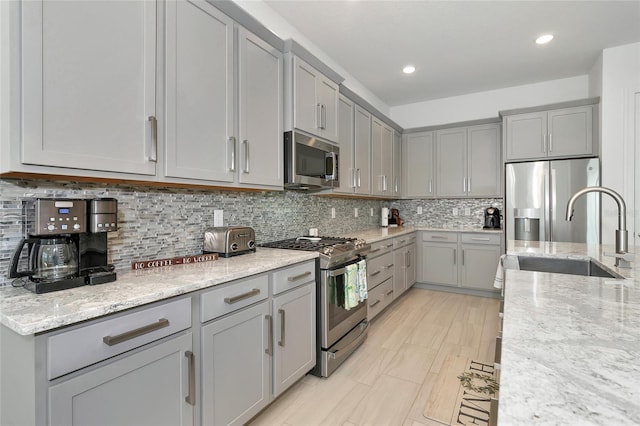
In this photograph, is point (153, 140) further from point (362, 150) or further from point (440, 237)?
point (440, 237)

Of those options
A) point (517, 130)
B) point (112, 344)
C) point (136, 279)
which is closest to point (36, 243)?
point (136, 279)

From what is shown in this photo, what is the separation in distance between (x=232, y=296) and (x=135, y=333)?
48cm

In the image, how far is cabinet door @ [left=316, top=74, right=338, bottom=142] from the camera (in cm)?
274

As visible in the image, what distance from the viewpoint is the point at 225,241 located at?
1964mm

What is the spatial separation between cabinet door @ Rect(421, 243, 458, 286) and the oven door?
2.44 metres

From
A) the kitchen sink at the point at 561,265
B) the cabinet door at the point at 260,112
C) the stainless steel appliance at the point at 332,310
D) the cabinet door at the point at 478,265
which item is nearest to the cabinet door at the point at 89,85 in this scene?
the cabinet door at the point at 260,112

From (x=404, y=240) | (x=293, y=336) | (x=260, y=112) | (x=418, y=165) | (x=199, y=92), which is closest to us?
(x=199, y=92)

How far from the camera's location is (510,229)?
3912 mm

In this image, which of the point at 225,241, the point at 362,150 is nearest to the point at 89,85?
the point at 225,241

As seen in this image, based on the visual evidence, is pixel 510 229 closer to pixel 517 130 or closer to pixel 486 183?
pixel 486 183

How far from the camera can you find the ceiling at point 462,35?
2.57 metres

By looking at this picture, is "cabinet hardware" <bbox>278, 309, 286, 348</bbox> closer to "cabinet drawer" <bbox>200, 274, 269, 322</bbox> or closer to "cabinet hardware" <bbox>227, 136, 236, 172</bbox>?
"cabinet drawer" <bbox>200, 274, 269, 322</bbox>

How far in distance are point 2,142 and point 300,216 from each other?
2218 mm

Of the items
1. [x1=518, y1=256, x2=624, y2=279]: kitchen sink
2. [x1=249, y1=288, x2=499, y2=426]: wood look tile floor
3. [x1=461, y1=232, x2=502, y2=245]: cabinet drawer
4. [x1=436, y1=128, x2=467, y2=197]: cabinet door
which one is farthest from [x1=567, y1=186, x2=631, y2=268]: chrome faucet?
[x1=436, y1=128, x2=467, y2=197]: cabinet door
